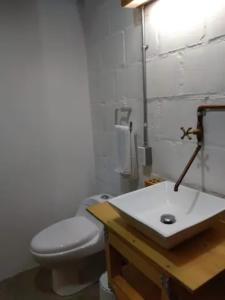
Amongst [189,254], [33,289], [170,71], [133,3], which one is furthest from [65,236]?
[133,3]

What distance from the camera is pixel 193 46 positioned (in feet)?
3.72

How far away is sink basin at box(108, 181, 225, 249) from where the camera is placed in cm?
87

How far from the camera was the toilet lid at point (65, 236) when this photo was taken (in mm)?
1572

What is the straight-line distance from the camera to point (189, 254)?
865 millimetres

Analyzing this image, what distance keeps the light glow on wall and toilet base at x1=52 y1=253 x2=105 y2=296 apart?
4.98 feet

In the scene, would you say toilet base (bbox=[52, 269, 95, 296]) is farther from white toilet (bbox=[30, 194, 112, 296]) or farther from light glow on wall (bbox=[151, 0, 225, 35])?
light glow on wall (bbox=[151, 0, 225, 35])

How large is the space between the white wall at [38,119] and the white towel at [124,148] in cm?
Result: 56

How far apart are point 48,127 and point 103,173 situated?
1.87 feet

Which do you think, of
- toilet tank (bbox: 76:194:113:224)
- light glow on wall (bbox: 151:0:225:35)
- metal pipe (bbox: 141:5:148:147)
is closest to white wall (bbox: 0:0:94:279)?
toilet tank (bbox: 76:194:113:224)

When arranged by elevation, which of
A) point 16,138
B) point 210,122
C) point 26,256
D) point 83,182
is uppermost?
point 210,122

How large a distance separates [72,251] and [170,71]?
3.91 ft

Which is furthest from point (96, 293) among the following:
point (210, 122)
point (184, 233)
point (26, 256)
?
point (210, 122)

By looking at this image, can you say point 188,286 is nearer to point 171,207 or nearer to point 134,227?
point 134,227

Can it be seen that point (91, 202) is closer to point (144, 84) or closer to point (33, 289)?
point (33, 289)
